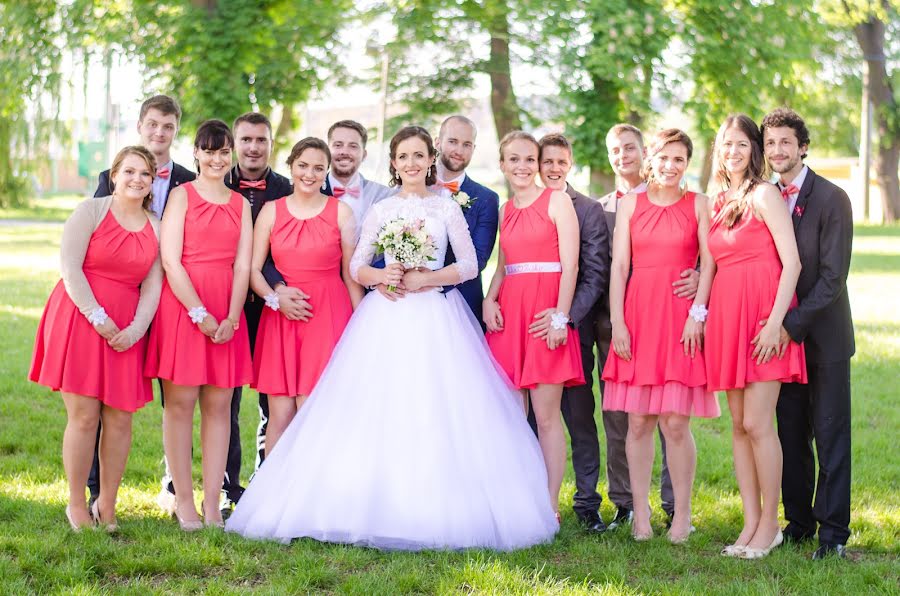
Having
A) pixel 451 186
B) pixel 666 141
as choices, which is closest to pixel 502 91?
pixel 451 186

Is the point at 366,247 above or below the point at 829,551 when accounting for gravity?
above

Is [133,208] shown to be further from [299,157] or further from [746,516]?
[746,516]

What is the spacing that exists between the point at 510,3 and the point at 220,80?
497cm

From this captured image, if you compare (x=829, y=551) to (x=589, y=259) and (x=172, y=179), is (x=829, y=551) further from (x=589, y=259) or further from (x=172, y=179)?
(x=172, y=179)

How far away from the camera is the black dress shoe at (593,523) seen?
5812 mm

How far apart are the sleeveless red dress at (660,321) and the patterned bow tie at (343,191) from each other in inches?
70.0

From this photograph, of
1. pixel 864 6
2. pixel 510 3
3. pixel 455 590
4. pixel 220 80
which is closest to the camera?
pixel 455 590

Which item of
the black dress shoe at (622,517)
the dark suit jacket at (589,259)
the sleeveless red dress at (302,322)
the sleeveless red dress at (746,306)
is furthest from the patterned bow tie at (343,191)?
the black dress shoe at (622,517)

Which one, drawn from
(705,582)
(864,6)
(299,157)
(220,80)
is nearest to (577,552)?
(705,582)

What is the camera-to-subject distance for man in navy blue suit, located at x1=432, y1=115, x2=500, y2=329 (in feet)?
19.8

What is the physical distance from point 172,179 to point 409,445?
7.08ft

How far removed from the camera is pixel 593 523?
5.93 m

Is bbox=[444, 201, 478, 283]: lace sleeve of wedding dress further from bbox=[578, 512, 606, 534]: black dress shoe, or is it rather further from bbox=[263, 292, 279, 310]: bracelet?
bbox=[578, 512, 606, 534]: black dress shoe

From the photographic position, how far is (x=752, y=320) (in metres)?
5.20
